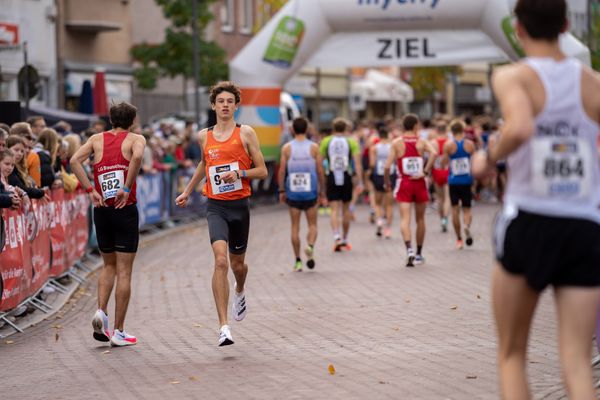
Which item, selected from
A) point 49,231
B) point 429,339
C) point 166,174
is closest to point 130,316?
point 49,231

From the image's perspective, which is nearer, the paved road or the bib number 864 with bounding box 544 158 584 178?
the bib number 864 with bounding box 544 158 584 178

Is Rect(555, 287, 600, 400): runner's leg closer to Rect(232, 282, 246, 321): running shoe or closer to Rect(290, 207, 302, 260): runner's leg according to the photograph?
Rect(232, 282, 246, 321): running shoe

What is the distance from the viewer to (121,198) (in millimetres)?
10938

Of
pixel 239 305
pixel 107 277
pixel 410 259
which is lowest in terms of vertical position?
pixel 410 259

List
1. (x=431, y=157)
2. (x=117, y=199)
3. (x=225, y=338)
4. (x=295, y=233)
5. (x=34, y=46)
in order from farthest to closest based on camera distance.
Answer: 1. (x=34, y=46)
2. (x=431, y=157)
3. (x=295, y=233)
4. (x=117, y=199)
5. (x=225, y=338)

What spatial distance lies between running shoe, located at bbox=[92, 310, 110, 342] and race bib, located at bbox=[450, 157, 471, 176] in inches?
416

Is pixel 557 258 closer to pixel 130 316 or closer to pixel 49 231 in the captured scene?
pixel 130 316

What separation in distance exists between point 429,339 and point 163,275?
733 cm

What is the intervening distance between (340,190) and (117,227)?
422 inches

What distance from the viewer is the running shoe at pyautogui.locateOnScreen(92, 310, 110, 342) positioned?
10883mm

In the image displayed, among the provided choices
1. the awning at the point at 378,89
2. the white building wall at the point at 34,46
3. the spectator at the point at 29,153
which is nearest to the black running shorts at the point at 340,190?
the spectator at the point at 29,153

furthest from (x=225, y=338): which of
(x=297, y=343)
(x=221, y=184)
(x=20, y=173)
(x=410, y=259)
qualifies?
(x=410, y=259)

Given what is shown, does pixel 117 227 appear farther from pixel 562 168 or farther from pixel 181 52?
pixel 181 52

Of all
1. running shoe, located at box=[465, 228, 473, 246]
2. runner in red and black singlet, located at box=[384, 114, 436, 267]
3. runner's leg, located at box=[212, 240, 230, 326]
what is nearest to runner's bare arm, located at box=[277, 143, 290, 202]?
runner in red and black singlet, located at box=[384, 114, 436, 267]
